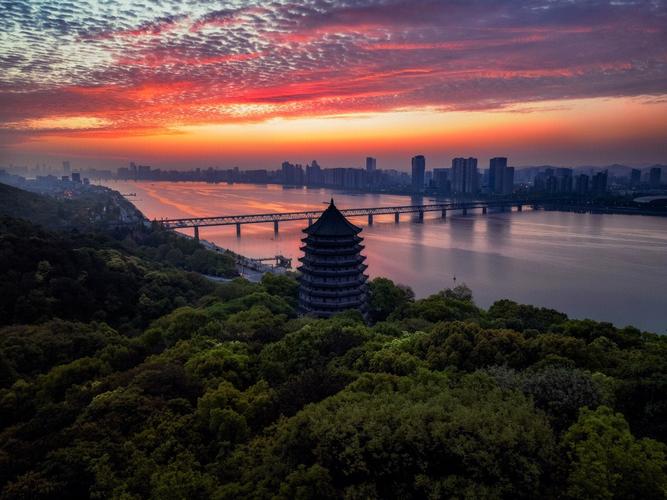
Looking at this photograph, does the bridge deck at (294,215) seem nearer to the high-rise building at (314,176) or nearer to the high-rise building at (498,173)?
the high-rise building at (498,173)

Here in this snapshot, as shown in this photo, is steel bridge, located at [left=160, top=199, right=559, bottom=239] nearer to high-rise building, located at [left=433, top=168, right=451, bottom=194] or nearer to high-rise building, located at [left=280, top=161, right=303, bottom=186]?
high-rise building, located at [left=433, top=168, right=451, bottom=194]

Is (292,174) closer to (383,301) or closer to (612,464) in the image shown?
(383,301)

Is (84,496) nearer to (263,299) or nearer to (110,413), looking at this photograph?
(110,413)

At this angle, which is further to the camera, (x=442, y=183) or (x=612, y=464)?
(x=442, y=183)

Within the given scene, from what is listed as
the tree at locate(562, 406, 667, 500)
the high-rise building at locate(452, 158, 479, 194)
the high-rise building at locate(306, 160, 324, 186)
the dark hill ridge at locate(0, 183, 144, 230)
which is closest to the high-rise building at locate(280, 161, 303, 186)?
the high-rise building at locate(306, 160, 324, 186)

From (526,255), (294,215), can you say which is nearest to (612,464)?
(526,255)

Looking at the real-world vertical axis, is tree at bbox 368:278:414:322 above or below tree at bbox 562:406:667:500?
below
